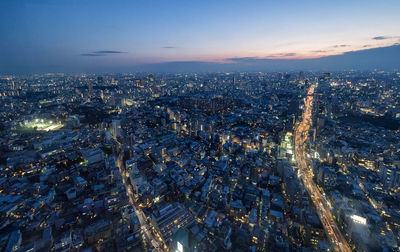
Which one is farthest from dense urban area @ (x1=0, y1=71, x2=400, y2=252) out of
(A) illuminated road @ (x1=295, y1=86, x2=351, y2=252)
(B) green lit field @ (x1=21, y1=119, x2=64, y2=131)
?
(B) green lit field @ (x1=21, y1=119, x2=64, y2=131)

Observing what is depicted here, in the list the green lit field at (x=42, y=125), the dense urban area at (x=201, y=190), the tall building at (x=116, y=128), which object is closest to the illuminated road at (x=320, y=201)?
the dense urban area at (x=201, y=190)

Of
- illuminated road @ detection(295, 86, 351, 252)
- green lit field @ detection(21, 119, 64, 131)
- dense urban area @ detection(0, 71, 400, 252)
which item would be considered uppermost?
green lit field @ detection(21, 119, 64, 131)

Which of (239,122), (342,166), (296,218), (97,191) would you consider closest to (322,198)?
(296,218)

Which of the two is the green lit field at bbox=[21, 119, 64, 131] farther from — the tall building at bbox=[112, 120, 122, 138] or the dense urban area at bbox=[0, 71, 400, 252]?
the tall building at bbox=[112, 120, 122, 138]

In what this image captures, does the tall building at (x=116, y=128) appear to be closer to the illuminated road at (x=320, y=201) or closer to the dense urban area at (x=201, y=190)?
the dense urban area at (x=201, y=190)

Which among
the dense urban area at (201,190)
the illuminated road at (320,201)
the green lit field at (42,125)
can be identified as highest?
the green lit field at (42,125)

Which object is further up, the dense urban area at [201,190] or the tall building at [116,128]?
the tall building at [116,128]

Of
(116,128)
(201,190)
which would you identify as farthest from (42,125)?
(201,190)

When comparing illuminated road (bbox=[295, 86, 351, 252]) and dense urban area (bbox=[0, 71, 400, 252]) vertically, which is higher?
dense urban area (bbox=[0, 71, 400, 252])

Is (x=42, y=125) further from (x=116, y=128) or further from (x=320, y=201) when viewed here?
(x=320, y=201)

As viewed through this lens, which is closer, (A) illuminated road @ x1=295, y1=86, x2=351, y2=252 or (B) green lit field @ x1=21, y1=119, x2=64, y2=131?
(A) illuminated road @ x1=295, y1=86, x2=351, y2=252

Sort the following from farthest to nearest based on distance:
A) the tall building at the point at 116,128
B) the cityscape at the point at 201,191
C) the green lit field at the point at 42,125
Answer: the green lit field at the point at 42,125 < the tall building at the point at 116,128 < the cityscape at the point at 201,191

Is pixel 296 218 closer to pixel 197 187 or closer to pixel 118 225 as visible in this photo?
pixel 197 187
